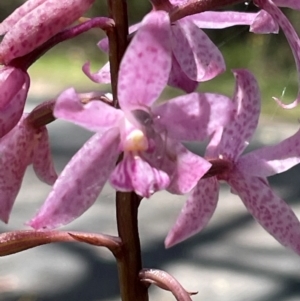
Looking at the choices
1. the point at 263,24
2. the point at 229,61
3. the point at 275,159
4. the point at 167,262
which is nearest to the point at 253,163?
the point at 275,159

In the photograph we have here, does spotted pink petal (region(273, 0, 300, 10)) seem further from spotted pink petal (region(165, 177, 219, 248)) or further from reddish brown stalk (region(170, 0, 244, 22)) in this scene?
spotted pink petal (region(165, 177, 219, 248))

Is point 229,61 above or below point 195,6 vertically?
below

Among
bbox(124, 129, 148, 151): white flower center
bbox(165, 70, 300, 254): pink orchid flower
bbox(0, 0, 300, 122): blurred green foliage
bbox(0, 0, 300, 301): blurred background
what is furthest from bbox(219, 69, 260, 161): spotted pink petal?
bbox(0, 0, 300, 122): blurred green foliage

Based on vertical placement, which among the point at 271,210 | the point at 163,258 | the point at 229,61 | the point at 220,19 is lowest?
the point at 229,61

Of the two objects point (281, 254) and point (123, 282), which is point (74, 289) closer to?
point (281, 254)

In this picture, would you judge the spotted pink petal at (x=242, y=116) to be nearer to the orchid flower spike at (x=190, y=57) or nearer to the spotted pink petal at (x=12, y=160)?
the orchid flower spike at (x=190, y=57)

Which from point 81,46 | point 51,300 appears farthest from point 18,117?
point 81,46

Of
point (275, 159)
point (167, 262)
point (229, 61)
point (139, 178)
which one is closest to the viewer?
point (139, 178)

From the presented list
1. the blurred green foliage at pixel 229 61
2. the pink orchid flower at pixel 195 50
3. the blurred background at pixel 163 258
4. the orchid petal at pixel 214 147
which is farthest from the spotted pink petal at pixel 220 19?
the blurred green foliage at pixel 229 61

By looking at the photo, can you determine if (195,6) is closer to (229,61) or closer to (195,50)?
(195,50)
